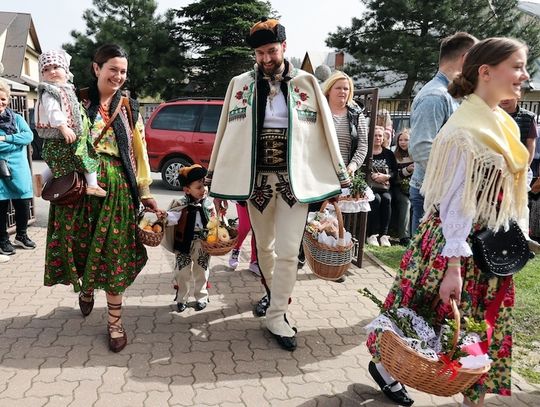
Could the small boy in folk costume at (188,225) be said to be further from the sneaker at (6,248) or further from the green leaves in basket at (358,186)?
the sneaker at (6,248)

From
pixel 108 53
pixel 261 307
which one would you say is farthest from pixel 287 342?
pixel 108 53

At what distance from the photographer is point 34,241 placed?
5996 millimetres

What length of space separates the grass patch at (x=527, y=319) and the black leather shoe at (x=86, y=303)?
3089mm

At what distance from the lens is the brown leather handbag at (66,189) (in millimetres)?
3031

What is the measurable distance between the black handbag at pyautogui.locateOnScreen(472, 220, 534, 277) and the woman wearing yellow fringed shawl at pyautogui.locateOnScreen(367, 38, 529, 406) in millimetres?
48

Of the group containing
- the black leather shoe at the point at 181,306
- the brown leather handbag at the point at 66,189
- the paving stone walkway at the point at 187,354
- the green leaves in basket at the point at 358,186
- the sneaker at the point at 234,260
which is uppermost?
the brown leather handbag at the point at 66,189

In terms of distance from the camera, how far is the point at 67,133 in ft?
9.57

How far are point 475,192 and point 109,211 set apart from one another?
224 centimetres

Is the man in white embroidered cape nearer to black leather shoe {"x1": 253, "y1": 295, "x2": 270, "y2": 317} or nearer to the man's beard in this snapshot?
the man's beard

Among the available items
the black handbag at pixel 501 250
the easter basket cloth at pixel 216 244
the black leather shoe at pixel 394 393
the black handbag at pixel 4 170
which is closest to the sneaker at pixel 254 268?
the easter basket cloth at pixel 216 244

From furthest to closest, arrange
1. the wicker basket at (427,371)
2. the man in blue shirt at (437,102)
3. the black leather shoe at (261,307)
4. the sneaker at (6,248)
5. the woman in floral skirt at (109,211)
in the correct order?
the sneaker at (6,248) → the black leather shoe at (261,307) → the man in blue shirt at (437,102) → the woman in floral skirt at (109,211) → the wicker basket at (427,371)

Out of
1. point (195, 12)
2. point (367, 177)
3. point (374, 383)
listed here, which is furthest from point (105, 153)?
point (195, 12)

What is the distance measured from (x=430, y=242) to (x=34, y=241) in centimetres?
513

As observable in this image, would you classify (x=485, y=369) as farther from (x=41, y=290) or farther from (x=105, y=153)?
(x=41, y=290)
